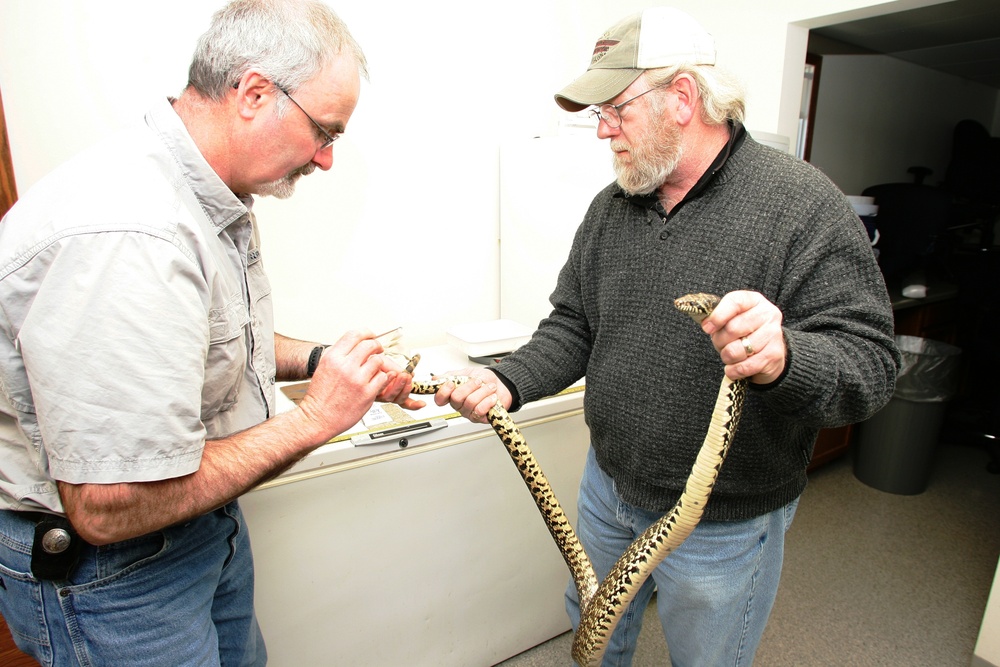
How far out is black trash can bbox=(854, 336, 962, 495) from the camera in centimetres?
315

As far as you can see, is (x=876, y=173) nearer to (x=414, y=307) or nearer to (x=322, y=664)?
(x=414, y=307)

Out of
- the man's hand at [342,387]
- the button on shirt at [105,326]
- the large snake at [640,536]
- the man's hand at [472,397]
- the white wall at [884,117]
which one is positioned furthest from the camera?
the white wall at [884,117]

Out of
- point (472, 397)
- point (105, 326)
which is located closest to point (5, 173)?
point (105, 326)

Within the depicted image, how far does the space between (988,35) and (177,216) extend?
15.6 feet

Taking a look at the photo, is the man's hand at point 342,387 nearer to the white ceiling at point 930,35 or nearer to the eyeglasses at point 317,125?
the eyeglasses at point 317,125

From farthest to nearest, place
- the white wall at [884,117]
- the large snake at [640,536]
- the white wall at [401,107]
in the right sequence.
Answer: the white wall at [884,117] → the white wall at [401,107] → the large snake at [640,536]

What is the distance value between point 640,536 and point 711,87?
93cm

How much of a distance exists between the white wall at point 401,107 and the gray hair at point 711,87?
106 cm

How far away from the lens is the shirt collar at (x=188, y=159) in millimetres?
1011

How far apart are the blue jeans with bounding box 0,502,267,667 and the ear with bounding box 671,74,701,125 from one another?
4.19 feet

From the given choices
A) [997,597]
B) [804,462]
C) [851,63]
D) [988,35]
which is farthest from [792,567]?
[988,35]

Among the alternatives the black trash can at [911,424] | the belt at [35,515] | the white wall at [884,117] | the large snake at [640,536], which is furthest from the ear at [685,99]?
the white wall at [884,117]

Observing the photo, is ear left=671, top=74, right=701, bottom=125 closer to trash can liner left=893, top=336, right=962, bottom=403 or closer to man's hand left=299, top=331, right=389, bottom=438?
man's hand left=299, top=331, right=389, bottom=438

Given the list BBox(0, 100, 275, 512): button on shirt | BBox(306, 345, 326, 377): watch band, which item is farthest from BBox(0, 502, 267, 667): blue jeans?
BBox(306, 345, 326, 377): watch band
